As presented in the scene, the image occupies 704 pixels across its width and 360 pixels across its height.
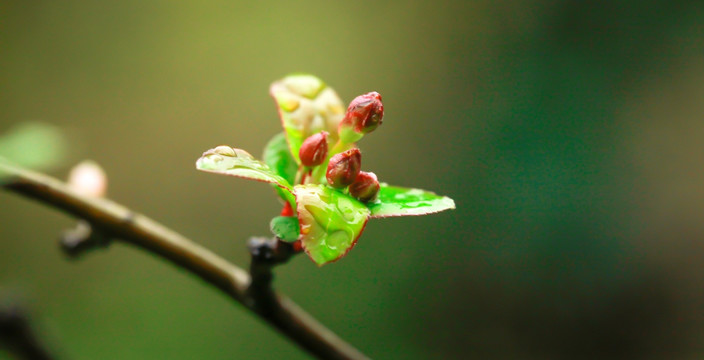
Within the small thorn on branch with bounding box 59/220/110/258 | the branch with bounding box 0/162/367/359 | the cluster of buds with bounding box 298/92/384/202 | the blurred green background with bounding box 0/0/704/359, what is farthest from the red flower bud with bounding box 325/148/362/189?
the blurred green background with bounding box 0/0/704/359

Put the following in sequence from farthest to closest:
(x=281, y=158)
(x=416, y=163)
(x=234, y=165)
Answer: (x=416, y=163) → (x=281, y=158) → (x=234, y=165)

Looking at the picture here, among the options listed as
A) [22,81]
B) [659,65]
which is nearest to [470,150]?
[659,65]

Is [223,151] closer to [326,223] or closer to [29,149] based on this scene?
[326,223]

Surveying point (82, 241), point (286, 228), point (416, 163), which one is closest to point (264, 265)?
point (286, 228)

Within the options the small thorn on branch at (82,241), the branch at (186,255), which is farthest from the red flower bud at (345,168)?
the small thorn on branch at (82,241)

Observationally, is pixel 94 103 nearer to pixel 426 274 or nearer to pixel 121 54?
pixel 121 54

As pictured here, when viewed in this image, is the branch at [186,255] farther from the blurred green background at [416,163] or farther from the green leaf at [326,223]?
the blurred green background at [416,163]
